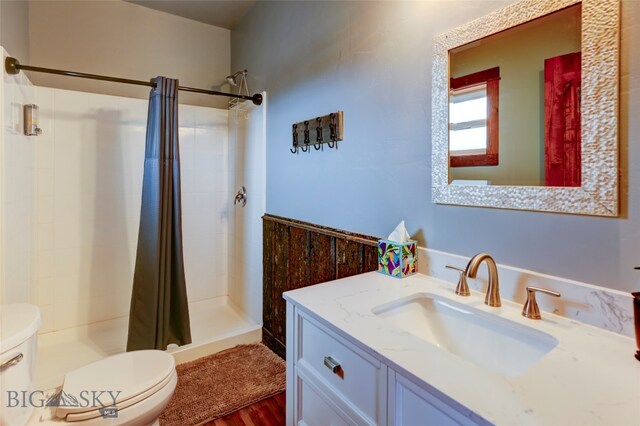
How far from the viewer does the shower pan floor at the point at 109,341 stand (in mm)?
2100

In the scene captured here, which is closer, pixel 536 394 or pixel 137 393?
pixel 536 394

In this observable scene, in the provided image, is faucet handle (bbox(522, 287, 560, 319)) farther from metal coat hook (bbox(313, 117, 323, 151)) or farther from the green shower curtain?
the green shower curtain

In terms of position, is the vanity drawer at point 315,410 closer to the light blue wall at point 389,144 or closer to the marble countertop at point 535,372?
the marble countertop at point 535,372

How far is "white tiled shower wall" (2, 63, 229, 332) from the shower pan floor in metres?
0.09

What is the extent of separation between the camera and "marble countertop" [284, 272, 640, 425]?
58 centimetres

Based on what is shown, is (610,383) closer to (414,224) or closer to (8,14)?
(414,224)

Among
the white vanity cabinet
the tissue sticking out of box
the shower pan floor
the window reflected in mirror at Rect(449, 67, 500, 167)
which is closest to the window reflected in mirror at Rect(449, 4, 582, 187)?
the window reflected in mirror at Rect(449, 67, 500, 167)

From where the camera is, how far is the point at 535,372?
69 centimetres

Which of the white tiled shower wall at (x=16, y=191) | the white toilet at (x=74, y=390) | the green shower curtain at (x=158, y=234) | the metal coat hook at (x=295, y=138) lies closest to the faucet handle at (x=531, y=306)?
the white toilet at (x=74, y=390)

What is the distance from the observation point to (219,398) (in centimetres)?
181

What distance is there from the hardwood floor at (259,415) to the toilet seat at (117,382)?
445 mm

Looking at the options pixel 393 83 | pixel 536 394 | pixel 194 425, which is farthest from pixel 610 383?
pixel 194 425

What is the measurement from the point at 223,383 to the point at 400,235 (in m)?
1.43

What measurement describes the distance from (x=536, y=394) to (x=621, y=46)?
87 centimetres
